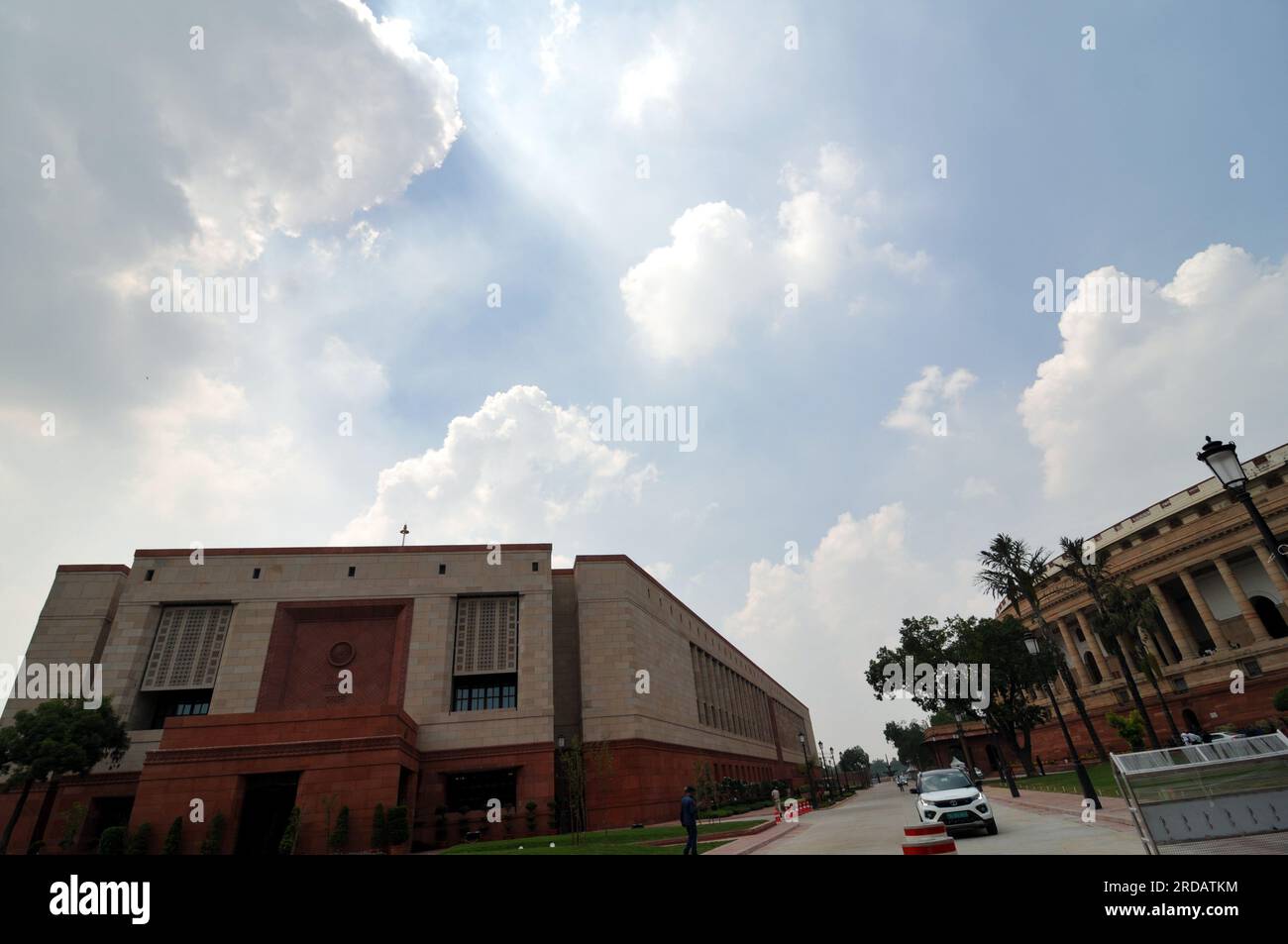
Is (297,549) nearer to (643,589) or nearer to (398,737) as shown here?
(398,737)

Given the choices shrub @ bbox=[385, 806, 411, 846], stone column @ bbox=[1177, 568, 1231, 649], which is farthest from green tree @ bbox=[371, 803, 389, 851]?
stone column @ bbox=[1177, 568, 1231, 649]

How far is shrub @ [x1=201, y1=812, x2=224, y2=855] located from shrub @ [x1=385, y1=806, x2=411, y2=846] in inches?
243

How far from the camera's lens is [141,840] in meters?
24.0

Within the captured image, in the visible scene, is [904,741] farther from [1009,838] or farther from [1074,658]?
[1009,838]

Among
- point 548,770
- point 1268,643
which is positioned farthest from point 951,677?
point 548,770

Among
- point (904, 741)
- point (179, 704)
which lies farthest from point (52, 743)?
point (904, 741)

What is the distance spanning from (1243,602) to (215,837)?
6431cm

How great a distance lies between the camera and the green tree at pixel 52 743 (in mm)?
27266

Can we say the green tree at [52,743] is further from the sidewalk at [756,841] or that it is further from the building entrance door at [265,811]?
the sidewalk at [756,841]

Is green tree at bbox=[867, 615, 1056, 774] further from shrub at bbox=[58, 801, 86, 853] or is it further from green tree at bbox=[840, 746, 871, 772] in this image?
green tree at bbox=[840, 746, 871, 772]

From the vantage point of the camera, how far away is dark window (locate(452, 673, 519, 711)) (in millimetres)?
36250

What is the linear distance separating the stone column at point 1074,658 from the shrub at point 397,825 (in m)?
61.1

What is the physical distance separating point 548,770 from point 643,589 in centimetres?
1399
